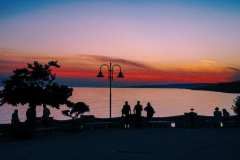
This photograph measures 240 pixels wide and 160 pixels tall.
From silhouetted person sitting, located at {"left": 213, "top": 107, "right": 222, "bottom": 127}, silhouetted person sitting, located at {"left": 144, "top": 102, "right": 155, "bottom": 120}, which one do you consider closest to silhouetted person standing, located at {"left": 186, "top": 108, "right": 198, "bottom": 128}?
silhouetted person sitting, located at {"left": 213, "top": 107, "right": 222, "bottom": 127}

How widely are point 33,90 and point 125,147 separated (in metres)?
7.54

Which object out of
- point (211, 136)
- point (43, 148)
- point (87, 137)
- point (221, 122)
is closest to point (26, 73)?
point (87, 137)

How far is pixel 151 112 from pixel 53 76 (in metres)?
7.57

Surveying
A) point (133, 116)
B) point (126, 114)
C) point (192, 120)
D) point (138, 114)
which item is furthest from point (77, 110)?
point (192, 120)

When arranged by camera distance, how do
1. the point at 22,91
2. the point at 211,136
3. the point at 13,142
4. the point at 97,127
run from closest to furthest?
1. the point at 13,142
2. the point at 211,136
3. the point at 22,91
4. the point at 97,127

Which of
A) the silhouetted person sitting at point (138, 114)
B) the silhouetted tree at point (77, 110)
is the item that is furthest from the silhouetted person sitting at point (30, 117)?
the silhouetted tree at point (77, 110)

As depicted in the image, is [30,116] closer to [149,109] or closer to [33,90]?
[33,90]

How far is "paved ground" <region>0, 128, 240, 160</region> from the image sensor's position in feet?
46.3

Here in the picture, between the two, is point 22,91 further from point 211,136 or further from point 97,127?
point 211,136

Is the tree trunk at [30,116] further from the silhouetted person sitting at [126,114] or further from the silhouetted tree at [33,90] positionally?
the silhouetted person sitting at [126,114]

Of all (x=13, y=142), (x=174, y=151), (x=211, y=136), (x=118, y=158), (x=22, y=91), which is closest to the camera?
(x=118, y=158)

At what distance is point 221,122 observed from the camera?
1067 inches

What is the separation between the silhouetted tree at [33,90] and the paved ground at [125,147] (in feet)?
6.65

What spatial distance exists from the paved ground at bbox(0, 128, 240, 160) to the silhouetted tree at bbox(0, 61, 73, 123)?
79.8 inches
